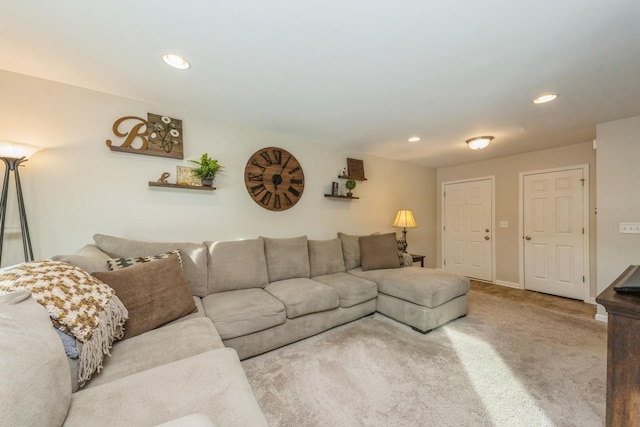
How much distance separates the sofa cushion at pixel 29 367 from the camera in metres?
0.62

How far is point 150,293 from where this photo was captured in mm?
1571

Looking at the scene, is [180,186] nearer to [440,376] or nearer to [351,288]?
[351,288]

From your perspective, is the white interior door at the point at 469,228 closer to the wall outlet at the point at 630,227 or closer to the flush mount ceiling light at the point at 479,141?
the flush mount ceiling light at the point at 479,141

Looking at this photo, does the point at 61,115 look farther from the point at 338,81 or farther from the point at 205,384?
the point at 205,384

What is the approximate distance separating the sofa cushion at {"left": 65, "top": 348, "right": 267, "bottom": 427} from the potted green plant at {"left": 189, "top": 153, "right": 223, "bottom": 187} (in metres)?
1.86

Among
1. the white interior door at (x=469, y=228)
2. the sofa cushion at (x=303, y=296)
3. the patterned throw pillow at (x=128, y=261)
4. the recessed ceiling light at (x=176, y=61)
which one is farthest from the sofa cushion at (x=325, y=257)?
the white interior door at (x=469, y=228)

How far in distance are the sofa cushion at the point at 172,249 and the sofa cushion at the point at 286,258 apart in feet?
2.25

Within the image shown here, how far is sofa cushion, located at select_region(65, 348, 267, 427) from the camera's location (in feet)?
2.69

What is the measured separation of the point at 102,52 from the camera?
160 centimetres

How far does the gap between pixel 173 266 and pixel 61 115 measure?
159 centimetres

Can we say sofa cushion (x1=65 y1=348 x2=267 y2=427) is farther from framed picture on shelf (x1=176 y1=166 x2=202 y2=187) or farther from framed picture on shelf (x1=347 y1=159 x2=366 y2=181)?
framed picture on shelf (x1=347 y1=159 x2=366 y2=181)

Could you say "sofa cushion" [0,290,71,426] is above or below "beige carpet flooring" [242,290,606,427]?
above

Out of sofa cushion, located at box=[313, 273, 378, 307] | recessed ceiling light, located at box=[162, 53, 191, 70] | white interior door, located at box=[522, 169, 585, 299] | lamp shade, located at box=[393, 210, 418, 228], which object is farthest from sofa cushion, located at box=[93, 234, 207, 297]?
white interior door, located at box=[522, 169, 585, 299]

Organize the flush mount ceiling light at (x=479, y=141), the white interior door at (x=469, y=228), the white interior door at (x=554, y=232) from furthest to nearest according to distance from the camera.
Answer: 1. the white interior door at (x=469, y=228)
2. the white interior door at (x=554, y=232)
3. the flush mount ceiling light at (x=479, y=141)
